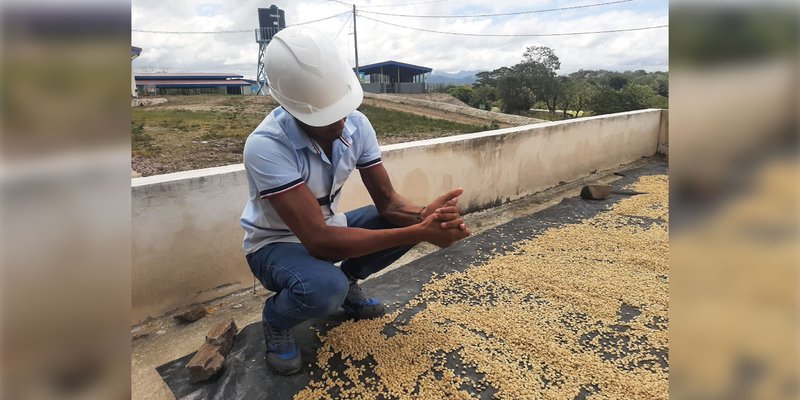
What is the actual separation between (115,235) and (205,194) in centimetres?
212

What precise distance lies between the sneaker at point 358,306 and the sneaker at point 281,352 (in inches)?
16.6

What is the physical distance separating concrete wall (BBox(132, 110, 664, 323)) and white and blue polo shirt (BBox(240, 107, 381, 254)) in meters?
0.49

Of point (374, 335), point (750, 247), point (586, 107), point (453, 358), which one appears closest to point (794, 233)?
point (750, 247)

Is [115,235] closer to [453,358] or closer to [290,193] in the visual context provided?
[290,193]

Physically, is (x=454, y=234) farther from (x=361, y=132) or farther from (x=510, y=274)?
(x=510, y=274)

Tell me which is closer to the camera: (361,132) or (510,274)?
(361,132)

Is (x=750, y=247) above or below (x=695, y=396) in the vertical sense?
above

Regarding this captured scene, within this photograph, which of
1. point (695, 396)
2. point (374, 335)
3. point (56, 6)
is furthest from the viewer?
point (374, 335)

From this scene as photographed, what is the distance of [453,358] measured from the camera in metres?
2.08

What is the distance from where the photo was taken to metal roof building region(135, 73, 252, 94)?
42.2m

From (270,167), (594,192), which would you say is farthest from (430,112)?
(270,167)

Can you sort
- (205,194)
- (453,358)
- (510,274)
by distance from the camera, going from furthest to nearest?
(510,274) < (205,194) < (453,358)

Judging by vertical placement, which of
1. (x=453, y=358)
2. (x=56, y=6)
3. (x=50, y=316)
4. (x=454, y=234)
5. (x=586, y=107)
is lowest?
(x=453, y=358)

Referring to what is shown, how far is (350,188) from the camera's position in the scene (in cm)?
311
